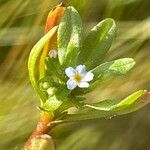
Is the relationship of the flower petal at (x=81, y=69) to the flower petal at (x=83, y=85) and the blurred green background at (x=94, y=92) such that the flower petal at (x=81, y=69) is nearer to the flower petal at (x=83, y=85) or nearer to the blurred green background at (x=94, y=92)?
the flower petal at (x=83, y=85)

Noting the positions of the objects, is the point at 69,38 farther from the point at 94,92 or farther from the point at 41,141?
the point at 94,92

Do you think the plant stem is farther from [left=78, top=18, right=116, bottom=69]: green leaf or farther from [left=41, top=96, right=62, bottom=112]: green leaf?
[left=78, top=18, right=116, bottom=69]: green leaf

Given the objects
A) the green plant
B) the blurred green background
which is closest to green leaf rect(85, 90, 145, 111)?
the green plant

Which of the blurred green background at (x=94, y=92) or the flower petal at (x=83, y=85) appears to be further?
the blurred green background at (x=94, y=92)

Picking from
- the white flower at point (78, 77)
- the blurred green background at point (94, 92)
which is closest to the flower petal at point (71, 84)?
the white flower at point (78, 77)

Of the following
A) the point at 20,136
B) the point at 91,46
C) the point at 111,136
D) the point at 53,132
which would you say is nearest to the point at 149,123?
the point at 111,136
